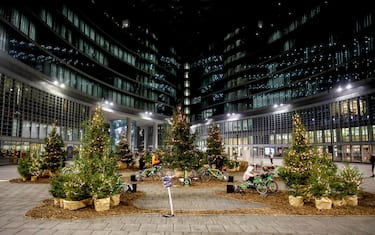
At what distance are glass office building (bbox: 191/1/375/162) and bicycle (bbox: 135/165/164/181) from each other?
836 centimetres

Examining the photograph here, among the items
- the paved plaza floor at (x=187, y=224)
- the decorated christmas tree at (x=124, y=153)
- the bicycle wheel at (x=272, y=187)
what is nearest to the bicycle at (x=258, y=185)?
the bicycle wheel at (x=272, y=187)

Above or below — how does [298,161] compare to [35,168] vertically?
above

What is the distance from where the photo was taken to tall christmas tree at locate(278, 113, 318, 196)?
498 inches

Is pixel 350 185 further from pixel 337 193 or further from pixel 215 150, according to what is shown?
pixel 215 150


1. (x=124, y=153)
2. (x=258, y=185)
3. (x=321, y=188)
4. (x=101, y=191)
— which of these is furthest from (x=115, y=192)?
(x=124, y=153)

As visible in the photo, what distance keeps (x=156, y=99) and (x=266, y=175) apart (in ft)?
217

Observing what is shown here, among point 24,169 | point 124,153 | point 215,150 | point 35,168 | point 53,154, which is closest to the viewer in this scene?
point 24,169

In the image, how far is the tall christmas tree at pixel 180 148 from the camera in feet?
70.0

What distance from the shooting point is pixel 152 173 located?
20188 millimetres

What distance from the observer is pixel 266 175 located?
1463cm

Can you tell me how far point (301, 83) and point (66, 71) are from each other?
40242 millimetres

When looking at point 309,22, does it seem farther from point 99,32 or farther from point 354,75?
point 99,32

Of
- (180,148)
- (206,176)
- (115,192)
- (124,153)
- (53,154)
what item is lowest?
(206,176)

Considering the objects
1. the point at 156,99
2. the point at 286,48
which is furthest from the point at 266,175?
the point at 156,99
